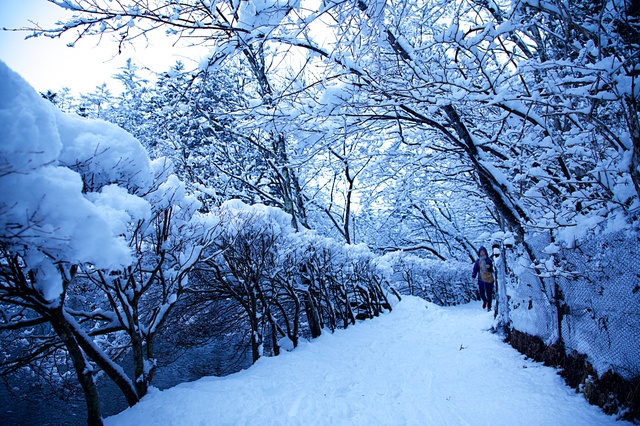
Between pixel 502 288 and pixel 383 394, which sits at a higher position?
pixel 502 288

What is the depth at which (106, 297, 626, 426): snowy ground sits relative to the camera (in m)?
2.58

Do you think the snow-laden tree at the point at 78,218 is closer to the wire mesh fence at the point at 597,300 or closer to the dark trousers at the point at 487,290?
the wire mesh fence at the point at 597,300

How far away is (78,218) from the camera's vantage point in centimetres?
143

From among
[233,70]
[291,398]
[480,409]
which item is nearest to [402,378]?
[480,409]

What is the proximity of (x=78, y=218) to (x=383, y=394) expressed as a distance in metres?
3.43

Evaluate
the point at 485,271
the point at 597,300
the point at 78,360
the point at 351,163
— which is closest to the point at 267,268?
the point at 351,163

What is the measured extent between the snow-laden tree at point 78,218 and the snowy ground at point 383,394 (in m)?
0.77

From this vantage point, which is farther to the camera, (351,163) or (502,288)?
(502,288)

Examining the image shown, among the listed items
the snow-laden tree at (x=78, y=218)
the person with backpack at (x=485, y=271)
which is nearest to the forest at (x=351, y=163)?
the snow-laden tree at (x=78, y=218)

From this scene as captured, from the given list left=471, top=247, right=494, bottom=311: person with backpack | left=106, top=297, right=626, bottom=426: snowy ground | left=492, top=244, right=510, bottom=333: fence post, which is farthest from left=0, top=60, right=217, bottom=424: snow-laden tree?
left=471, top=247, right=494, bottom=311: person with backpack

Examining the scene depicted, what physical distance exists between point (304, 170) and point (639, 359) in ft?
31.6

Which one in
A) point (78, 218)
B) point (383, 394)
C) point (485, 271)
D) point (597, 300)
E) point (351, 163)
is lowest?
point (383, 394)

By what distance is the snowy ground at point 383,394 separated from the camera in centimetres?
258

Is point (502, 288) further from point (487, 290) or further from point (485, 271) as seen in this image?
point (487, 290)
